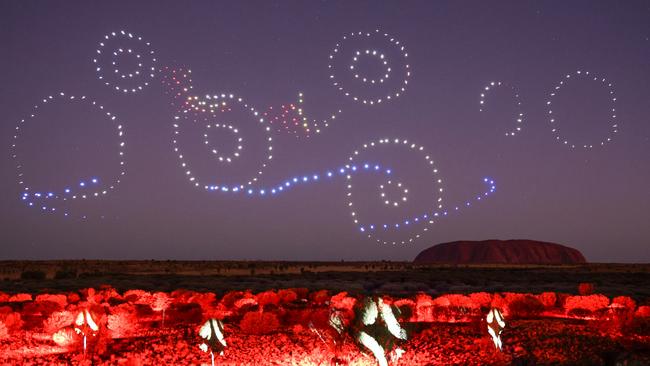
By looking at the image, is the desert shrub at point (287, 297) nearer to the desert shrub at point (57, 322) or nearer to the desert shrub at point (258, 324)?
the desert shrub at point (258, 324)

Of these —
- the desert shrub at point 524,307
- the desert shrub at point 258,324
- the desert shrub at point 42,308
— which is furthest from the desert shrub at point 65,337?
the desert shrub at point 524,307

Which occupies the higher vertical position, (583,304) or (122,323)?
(583,304)

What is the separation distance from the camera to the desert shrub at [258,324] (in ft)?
49.8

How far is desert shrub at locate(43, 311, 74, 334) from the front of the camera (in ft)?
51.9

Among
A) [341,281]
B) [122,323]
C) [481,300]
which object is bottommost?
[122,323]

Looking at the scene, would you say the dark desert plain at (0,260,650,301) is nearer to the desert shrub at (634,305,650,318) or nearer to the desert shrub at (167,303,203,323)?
the desert shrub at (634,305,650,318)

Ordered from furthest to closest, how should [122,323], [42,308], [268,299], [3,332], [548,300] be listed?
1. [268,299]
2. [548,300]
3. [42,308]
4. [122,323]
5. [3,332]

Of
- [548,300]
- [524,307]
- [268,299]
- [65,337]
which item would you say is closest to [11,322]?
[65,337]

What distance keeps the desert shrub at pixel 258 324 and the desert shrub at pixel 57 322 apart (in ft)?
13.5

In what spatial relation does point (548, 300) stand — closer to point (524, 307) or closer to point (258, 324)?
point (524, 307)

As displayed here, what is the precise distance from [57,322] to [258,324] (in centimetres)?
495

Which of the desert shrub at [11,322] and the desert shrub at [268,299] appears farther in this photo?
the desert shrub at [268,299]

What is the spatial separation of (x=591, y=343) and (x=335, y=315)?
5.30m

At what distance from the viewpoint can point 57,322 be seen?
1612 centimetres
